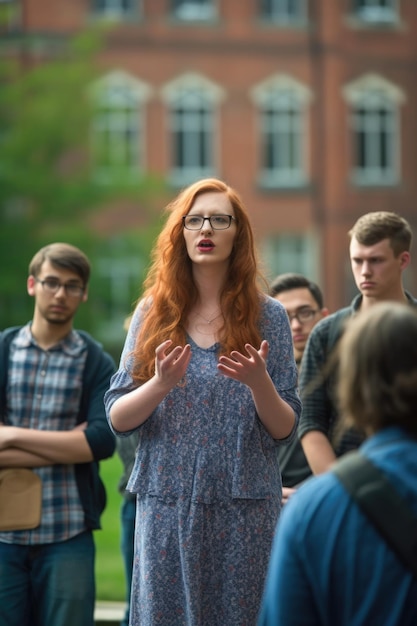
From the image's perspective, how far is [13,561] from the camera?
4828mm

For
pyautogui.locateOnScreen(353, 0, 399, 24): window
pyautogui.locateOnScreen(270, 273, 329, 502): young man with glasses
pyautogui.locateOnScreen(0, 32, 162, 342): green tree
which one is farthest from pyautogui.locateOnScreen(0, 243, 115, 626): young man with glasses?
pyautogui.locateOnScreen(353, 0, 399, 24): window

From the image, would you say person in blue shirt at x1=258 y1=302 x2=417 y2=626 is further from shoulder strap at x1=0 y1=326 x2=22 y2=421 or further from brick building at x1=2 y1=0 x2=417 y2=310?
brick building at x1=2 y1=0 x2=417 y2=310

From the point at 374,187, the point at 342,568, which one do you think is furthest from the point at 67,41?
the point at 342,568

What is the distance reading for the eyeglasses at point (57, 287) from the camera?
506 centimetres

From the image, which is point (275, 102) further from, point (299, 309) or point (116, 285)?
point (299, 309)

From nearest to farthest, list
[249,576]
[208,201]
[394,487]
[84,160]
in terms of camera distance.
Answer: [394,487] → [249,576] → [208,201] → [84,160]

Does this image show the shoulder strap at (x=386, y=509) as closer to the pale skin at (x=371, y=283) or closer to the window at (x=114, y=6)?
the pale skin at (x=371, y=283)

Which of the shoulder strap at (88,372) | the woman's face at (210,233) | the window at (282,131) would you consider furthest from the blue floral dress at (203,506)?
the window at (282,131)

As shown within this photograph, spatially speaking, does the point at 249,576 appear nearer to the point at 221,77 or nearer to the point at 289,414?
the point at 289,414

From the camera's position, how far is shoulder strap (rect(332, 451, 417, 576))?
7.38 ft

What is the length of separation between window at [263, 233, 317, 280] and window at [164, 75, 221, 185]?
9.22ft

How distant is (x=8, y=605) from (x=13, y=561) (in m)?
0.17

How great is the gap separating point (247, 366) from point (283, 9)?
33.5m

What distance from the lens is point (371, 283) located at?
4527mm
